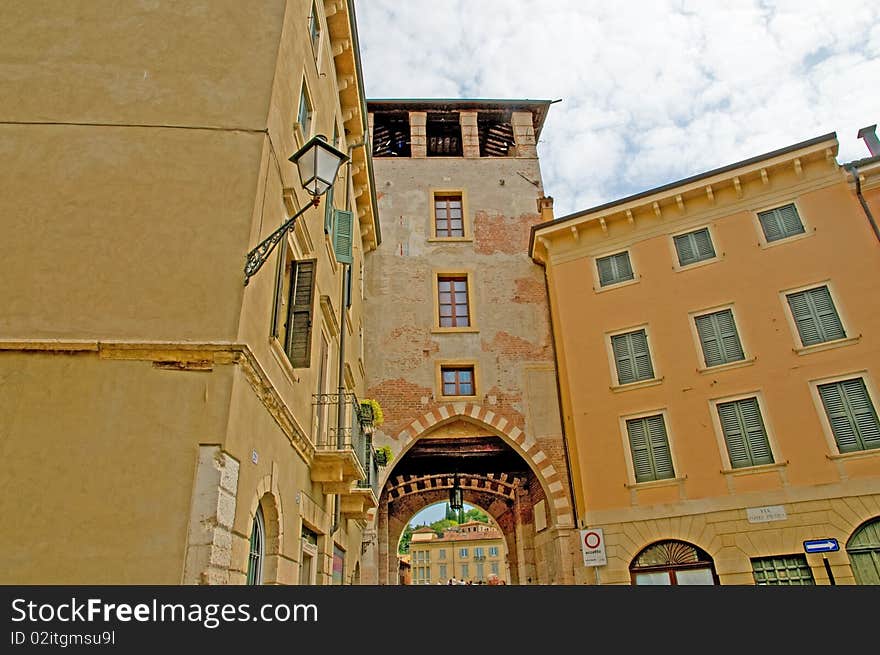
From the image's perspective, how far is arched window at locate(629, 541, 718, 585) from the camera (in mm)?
14203

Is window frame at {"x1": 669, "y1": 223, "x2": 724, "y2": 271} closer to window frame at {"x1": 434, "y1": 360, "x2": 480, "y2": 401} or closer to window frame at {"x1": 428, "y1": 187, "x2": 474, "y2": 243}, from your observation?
window frame at {"x1": 434, "y1": 360, "x2": 480, "y2": 401}

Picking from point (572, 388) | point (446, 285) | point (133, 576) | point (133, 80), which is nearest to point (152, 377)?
point (133, 576)

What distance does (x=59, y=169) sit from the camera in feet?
21.5

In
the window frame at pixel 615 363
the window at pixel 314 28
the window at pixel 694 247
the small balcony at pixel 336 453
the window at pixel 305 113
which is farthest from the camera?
the window at pixel 694 247

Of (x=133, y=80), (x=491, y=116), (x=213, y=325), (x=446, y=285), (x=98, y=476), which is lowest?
(x=98, y=476)

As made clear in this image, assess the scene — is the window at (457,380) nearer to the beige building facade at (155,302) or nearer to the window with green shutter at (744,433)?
the window with green shutter at (744,433)

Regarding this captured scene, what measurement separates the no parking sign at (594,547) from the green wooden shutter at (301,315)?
34.6ft

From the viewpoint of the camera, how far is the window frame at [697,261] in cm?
1683

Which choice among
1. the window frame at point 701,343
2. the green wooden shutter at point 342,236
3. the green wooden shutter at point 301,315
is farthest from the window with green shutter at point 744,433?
the green wooden shutter at point 301,315

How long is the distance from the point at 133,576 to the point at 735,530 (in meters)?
13.4

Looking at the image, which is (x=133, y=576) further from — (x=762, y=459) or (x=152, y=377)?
(x=762, y=459)

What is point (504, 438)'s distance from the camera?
18.0 metres

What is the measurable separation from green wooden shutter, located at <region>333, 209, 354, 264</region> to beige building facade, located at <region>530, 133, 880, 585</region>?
8.19 metres

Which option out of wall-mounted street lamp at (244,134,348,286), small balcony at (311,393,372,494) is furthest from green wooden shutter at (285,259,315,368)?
wall-mounted street lamp at (244,134,348,286)
